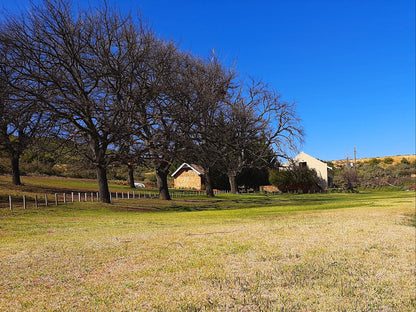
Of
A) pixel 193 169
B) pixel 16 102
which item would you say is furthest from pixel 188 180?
pixel 16 102

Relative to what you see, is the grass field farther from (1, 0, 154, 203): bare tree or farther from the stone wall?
the stone wall

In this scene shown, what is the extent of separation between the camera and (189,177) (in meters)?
63.0

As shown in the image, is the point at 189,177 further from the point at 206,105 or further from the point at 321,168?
the point at 206,105

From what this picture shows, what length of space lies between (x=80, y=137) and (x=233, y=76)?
582 inches

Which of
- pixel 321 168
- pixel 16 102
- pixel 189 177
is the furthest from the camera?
pixel 321 168

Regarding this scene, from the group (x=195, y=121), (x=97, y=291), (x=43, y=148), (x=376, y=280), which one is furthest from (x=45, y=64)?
(x=376, y=280)

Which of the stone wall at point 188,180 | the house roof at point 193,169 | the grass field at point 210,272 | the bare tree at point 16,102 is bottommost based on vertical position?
the grass field at point 210,272

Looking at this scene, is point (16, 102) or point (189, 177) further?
point (189, 177)

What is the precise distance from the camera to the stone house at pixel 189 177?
201ft

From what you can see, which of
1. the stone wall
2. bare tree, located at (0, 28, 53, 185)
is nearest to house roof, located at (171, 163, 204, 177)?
the stone wall

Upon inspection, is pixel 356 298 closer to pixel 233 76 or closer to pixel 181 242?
pixel 181 242

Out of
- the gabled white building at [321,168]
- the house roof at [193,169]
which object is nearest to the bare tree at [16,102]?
the house roof at [193,169]

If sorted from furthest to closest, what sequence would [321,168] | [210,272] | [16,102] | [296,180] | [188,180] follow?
[321,168] → [188,180] → [296,180] → [16,102] → [210,272]

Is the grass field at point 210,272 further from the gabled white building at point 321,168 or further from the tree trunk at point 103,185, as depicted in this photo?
the gabled white building at point 321,168
